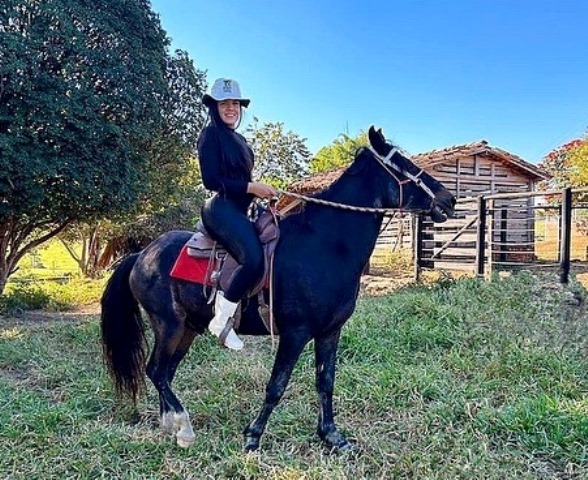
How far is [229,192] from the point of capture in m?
2.74

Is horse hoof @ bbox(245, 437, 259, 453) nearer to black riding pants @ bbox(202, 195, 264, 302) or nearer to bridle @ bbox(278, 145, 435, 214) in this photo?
black riding pants @ bbox(202, 195, 264, 302)

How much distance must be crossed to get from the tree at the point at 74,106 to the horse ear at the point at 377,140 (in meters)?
5.87

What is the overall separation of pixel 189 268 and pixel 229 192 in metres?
0.58

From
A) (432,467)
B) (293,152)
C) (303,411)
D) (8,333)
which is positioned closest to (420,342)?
(303,411)

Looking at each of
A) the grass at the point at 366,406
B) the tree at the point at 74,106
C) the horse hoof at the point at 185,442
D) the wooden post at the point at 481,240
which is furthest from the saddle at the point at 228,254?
the wooden post at the point at 481,240

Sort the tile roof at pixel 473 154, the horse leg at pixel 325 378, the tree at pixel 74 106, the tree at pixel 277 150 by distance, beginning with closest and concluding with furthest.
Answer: the horse leg at pixel 325 378, the tree at pixel 74 106, the tile roof at pixel 473 154, the tree at pixel 277 150

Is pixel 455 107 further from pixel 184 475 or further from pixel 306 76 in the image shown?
pixel 184 475

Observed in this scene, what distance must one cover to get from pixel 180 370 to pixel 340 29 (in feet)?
25.2

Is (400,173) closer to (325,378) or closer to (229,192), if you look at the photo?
(229,192)

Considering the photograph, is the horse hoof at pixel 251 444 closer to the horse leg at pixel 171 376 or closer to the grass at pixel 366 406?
the grass at pixel 366 406

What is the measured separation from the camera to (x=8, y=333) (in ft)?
21.0

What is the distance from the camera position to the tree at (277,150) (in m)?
26.4

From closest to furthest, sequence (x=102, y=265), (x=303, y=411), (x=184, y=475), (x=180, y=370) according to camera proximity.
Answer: (x=184, y=475)
(x=303, y=411)
(x=180, y=370)
(x=102, y=265)

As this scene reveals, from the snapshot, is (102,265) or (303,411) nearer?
(303,411)
